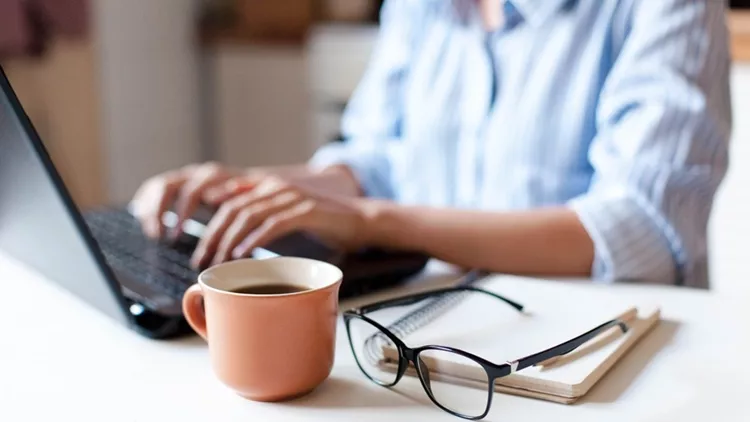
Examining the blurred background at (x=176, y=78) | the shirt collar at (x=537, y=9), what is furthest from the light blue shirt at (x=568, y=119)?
the blurred background at (x=176, y=78)

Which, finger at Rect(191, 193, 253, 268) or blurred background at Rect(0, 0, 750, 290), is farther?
blurred background at Rect(0, 0, 750, 290)

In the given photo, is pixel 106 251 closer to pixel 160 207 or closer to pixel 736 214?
pixel 160 207

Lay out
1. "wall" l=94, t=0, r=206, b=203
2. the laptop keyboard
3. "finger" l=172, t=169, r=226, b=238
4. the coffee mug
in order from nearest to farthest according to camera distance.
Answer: the coffee mug → the laptop keyboard → "finger" l=172, t=169, r=226, b=238 → "wall" l=94, t=0, r=206, b=203

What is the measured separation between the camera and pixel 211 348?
602mm

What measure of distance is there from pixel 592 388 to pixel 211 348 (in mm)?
261

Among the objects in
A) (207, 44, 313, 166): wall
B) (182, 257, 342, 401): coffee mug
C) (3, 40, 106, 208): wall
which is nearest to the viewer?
(182, 257, 342, 401): coffee mug

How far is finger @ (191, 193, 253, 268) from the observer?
32.9 inches

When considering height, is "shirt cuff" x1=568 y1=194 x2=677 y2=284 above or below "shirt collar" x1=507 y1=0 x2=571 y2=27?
below

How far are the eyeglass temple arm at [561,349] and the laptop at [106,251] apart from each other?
0.24m

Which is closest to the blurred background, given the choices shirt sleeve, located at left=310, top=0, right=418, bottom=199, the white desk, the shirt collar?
shirt sleeve, located at left=310, top=0, right=418, bottom=199

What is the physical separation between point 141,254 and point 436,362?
0.40 m

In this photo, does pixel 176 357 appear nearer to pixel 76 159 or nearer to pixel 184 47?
pixel 76 159

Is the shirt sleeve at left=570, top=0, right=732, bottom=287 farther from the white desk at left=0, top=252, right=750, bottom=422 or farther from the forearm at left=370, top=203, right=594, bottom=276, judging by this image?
the white desk at left=0, top=252, right=750, bottom=422

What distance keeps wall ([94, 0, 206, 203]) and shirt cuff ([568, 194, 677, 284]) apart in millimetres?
2009
